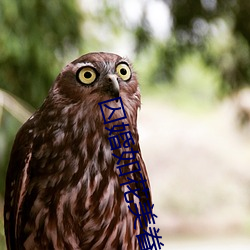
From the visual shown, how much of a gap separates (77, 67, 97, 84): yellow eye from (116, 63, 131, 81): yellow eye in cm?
4

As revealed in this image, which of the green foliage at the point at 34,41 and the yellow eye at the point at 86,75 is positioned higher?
the green foliage at the point at 34,41

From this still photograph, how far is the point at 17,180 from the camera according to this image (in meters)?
0.98

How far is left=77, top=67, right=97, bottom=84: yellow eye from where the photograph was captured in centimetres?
87

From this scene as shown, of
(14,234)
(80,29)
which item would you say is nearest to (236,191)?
(80,29)

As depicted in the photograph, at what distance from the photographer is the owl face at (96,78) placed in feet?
2.81

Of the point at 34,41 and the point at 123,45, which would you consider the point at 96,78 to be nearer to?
the point at 34,41

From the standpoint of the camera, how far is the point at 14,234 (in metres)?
1.02

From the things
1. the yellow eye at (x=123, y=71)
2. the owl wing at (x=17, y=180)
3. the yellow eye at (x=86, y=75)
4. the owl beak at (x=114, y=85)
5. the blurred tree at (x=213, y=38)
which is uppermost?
the blurred tree at (x=213, y=38)

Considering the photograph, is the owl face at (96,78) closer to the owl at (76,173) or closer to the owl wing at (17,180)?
the owl at (76,173)

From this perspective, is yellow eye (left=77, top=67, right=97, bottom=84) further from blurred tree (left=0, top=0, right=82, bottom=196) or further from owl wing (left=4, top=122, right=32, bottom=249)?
blurred tree (left=0, top=0, right=82, bottom=196)

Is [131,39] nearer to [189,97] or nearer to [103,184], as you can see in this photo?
[103,184]

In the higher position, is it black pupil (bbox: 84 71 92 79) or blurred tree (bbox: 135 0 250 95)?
blurred tree (bbox: 135 0 250 95)

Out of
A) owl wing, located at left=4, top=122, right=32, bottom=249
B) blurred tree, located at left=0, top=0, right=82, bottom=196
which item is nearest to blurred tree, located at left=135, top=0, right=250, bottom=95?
blurred tree, located at left=0, top=0, right=82, bottom=196

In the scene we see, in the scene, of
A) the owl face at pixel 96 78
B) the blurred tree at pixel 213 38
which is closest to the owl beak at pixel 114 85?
the owl face at pixel 96 78
